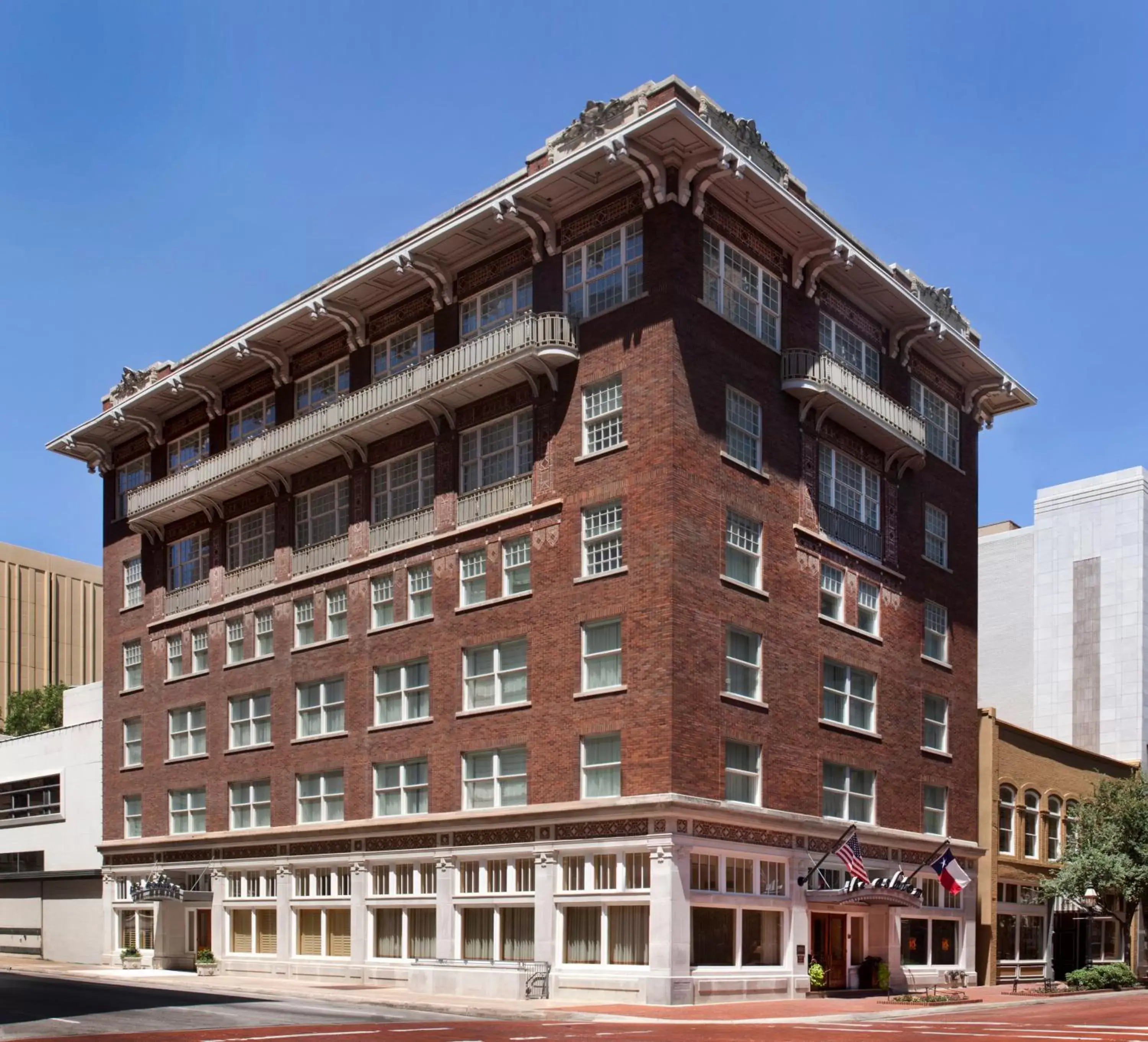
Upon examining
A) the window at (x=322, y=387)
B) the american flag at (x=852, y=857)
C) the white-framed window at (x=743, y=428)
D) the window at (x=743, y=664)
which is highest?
the window at (x=322, y=387)

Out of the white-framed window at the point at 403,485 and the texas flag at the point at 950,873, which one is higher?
the white-framed window at the point at 403,485

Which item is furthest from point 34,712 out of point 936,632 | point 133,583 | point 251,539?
point 936,632

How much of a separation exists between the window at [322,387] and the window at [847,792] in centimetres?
2043

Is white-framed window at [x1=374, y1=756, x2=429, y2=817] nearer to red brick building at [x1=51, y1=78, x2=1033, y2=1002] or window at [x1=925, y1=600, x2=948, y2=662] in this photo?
red brick building at [x1=51, y1=78, x2=1033, y2=1002]

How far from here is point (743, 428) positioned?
44031 millimetres

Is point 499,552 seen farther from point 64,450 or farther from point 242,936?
point 64,450

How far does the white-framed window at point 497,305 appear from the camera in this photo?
150 ft

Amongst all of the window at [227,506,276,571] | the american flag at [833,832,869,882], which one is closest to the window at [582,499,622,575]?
the american flag at [833,832,869,882]

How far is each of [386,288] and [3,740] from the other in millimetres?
36238

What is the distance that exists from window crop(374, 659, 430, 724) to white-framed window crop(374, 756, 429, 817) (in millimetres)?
1426

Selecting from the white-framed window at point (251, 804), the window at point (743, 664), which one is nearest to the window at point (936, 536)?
the window at point (743, 664)

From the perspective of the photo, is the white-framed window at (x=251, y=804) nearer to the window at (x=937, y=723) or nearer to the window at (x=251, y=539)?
the window at (x=251, y=539)

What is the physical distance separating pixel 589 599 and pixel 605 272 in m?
9.49

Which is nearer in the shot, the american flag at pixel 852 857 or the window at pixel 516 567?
the american flag at pixel 852 857
